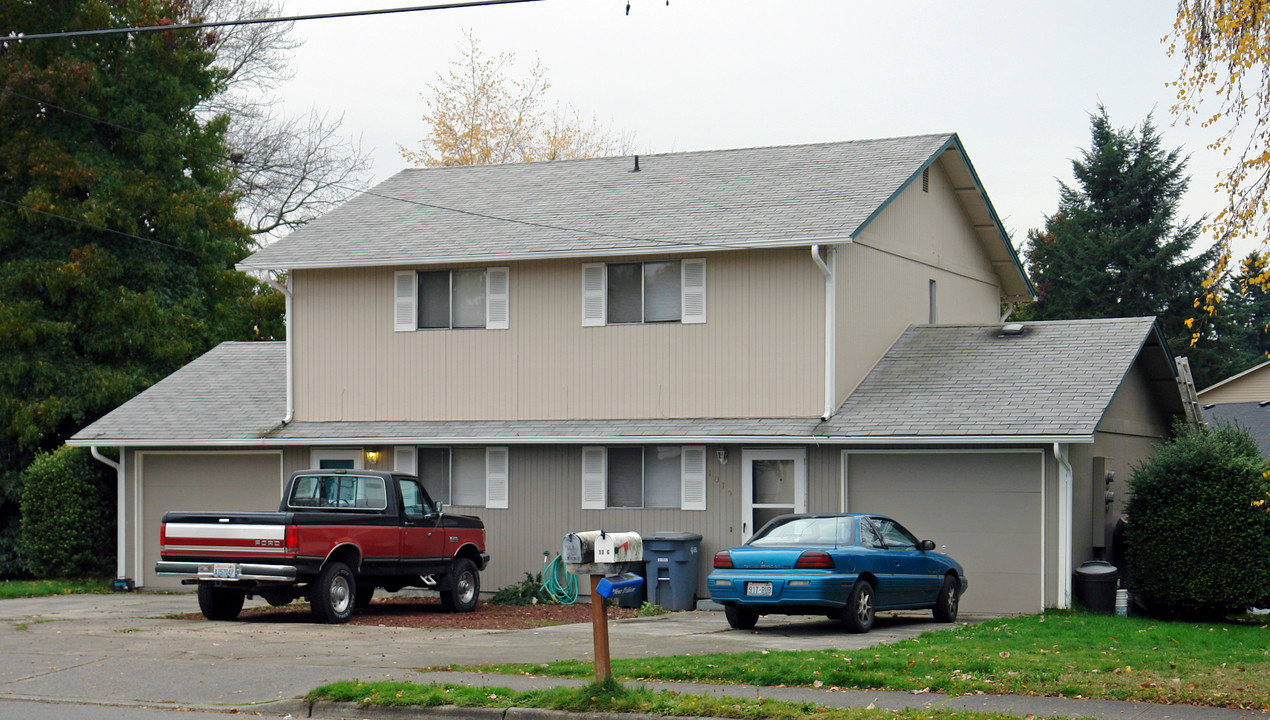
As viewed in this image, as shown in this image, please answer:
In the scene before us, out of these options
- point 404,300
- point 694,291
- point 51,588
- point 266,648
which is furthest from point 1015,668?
point 51,588

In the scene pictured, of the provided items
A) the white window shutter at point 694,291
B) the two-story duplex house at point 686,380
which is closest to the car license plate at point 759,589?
the two-story duplex house at point 686,380

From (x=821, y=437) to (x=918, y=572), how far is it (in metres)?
3.36

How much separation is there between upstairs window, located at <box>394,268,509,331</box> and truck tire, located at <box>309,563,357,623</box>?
643cm

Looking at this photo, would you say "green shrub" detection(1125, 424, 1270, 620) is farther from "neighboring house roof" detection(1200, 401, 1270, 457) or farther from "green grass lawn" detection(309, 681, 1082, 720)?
"neighboring house roof" detection(1200, 401, 1270, 457)

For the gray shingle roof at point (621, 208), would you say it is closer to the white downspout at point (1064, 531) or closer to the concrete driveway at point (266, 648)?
the white downspout at point (1064, 531)

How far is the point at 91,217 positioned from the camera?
2955 centimetres

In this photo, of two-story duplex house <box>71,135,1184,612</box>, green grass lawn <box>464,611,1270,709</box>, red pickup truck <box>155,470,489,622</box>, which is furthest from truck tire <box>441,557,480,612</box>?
green grass lawn <box>464,611,1270,709</box>

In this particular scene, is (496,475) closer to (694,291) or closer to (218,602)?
(694,291)

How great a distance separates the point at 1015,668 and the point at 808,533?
4.98m

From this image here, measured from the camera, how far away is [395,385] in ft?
76.9

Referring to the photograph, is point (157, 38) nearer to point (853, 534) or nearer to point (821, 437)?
point (821, 437)

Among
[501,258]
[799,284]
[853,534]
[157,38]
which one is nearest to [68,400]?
[157,38]

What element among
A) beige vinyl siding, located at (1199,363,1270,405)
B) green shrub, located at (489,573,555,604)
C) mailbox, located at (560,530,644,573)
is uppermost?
beige vinyl siding, located at (1199,363,1270,405)

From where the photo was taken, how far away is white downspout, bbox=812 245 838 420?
20641 mm
